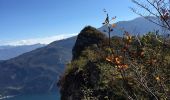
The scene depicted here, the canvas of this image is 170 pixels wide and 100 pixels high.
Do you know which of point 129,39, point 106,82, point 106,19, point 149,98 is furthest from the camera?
point 106,82

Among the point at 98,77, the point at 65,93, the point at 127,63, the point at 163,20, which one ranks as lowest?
the point at 65,93

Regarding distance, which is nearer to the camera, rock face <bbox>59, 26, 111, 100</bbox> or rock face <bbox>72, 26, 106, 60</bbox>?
rock face <bbox>59, 26, 111, 100</bbox>

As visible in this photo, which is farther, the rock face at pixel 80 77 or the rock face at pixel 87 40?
the rock face at pixel 87 40

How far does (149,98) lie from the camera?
52.4ft

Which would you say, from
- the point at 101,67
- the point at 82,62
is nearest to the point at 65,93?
the point at 82,62

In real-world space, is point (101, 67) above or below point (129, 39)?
below

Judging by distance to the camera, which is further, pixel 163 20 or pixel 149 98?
pixel 149 98

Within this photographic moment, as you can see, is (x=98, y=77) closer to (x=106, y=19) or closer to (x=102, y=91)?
(x=102, y=91)

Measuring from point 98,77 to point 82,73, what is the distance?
2335 mm

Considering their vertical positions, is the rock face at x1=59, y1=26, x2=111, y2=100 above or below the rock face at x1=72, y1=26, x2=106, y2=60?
below

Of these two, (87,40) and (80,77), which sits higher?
(87,40)

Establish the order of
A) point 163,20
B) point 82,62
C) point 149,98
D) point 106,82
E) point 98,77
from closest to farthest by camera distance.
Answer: point 163,20
point 149,98
point 106,82
point 98,77
point 82,62

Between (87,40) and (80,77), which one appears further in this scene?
(87,40)

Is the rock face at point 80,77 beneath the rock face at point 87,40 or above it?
beneath
